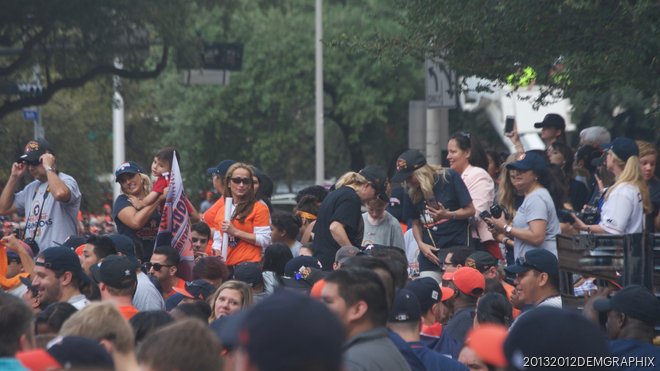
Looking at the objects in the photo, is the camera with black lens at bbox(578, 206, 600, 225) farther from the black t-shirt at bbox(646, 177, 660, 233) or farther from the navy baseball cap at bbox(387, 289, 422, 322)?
the navy baseball cap at bbox(387, 289, 422, 322)

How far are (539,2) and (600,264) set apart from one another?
3412 mm

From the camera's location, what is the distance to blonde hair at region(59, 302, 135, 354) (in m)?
5.09

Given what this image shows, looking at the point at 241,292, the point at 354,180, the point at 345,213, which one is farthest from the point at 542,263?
the point at 354,180

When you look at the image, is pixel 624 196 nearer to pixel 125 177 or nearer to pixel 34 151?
pixel 125 177

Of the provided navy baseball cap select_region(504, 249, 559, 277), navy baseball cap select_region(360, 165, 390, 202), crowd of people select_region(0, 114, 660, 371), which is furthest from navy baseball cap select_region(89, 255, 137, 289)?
navy baseball cap select_region(360, 165, 390, 202)

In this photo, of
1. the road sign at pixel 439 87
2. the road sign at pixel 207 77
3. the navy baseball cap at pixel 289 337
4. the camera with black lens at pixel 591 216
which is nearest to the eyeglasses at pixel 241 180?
the camera with black lens at pixel 591 216

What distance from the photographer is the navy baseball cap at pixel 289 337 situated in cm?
288

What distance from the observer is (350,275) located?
515 centimetres

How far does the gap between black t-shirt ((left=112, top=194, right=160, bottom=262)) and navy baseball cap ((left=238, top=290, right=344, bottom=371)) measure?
316 inches

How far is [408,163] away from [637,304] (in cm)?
442

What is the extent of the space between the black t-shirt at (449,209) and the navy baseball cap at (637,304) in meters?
4.15

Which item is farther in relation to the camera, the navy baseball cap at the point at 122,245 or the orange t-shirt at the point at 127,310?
the navy baseball cap at the point at 122,245

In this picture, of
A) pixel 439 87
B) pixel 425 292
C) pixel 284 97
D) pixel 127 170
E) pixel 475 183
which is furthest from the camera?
pixel 284 97

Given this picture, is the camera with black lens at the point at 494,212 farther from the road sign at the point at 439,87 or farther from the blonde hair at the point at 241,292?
the road sign at the point at 439,87
